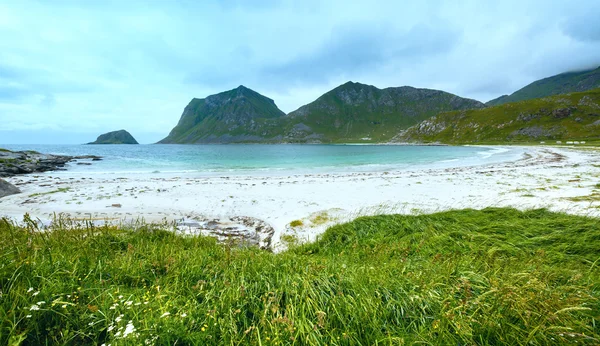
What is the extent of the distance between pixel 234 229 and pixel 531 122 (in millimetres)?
216146

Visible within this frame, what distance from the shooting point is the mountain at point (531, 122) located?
134 m

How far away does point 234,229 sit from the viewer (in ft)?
34.8

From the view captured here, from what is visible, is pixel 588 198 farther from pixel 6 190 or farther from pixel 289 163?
pixel 289 163

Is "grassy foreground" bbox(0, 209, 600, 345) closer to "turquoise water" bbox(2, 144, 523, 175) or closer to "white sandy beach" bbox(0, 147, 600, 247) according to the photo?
"white sandy beach" bbox(0, 147, 600, 247)

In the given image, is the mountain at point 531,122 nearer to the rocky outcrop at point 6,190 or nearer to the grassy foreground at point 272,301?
the grassy foreground at point 272,301

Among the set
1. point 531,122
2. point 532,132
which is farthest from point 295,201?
point 531,122

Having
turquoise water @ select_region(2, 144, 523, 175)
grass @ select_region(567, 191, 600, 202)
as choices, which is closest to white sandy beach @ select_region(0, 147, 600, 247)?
grass @ select_region(567, 191, 600, 202)

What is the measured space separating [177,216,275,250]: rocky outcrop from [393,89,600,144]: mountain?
579 ft

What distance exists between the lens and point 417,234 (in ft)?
25.3

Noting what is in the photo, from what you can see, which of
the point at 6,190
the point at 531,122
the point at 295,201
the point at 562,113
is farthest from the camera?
the point at 531,122

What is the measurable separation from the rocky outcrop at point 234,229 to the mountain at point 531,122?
176484 millimetres

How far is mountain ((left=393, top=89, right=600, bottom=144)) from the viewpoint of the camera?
133625mm

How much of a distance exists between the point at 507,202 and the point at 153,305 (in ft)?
52.0

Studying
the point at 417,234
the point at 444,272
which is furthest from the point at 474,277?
the point at 417,234
